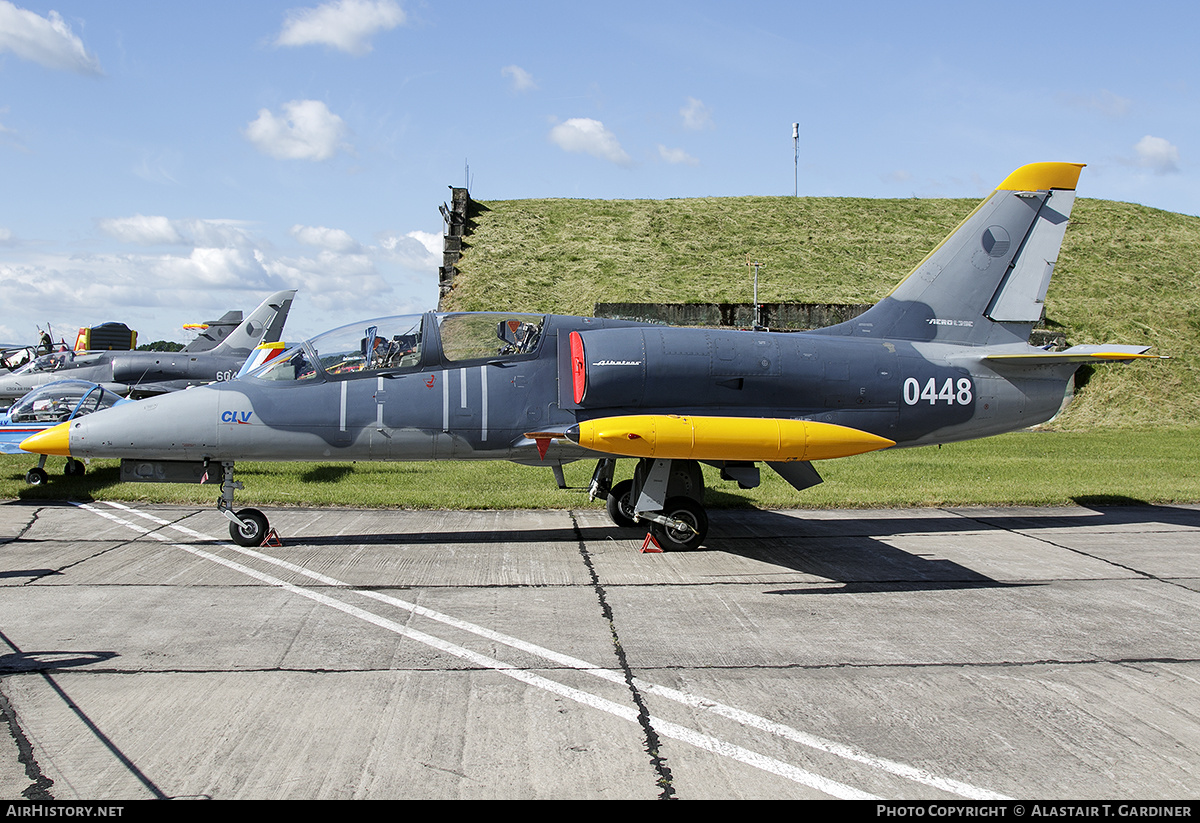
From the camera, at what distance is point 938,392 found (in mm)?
10828

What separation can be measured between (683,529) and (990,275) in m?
5.74

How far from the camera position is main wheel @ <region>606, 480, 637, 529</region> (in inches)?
438

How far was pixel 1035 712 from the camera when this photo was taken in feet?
17.2

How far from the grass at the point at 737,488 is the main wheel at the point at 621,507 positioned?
1.54 metres

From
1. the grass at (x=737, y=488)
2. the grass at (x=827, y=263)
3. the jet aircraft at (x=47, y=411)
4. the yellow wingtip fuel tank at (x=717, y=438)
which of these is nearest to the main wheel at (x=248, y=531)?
the grass at (x=737, y=488)

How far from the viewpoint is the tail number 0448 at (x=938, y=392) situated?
421 inches

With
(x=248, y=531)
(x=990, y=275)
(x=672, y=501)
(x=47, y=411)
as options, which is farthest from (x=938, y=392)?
(x=47, y=411)

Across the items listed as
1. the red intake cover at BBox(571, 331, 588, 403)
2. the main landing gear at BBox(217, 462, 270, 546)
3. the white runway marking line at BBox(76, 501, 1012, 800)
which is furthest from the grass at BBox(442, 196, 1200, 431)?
the white runway marking line at BBox(76, 501, 1012, 800)

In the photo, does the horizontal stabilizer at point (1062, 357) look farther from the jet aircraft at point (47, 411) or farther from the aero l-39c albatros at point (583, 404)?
the jet aircraft at point (47, 411)

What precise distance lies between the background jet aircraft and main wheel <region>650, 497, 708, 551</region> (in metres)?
15.3

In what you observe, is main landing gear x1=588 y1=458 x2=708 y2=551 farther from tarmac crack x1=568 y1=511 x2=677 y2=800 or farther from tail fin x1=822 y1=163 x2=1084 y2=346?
tail fin x1=822 y1=163 x2=1084 y2=346

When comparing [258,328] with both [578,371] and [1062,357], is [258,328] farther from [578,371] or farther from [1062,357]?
[1062,357]
